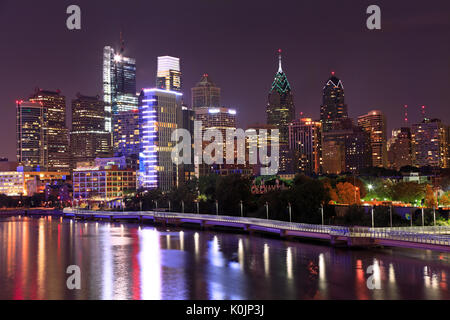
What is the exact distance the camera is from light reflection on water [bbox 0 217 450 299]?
53438mm

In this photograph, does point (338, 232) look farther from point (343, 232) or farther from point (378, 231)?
point (378, 231)

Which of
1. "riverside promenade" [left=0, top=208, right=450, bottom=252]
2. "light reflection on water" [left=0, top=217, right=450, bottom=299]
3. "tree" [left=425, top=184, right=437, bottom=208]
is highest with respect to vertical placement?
"tree" [left=425, top=184, right=437, bottom=208]

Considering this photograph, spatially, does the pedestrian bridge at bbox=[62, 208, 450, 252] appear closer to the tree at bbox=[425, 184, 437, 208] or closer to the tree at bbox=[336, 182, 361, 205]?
the tree at bbox=[336, 182, 361, 205]

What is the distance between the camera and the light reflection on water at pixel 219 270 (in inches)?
2104

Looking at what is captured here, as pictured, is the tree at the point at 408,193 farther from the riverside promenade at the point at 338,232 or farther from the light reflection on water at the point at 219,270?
the light reflection on water at the point at 219,270

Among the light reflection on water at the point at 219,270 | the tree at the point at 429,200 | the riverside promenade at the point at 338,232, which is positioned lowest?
the light reflection on water at the point at 219,270

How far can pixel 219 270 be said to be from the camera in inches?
2598

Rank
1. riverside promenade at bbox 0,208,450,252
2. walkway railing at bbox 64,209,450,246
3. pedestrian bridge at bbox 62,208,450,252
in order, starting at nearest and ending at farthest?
1. walkway railing at bbox 64,209,450,246
2. pedestrian bridge at bbox 62,208,450,252
3. riverside promenade at bbox 0,208,450,252

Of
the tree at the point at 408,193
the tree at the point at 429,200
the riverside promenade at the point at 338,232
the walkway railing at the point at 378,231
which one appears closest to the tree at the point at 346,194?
the tree at the point at 408,193

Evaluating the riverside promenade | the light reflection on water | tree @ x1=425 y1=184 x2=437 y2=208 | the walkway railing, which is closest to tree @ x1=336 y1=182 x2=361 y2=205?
tree @ x1=425 y1=184 x2=437 y2=208

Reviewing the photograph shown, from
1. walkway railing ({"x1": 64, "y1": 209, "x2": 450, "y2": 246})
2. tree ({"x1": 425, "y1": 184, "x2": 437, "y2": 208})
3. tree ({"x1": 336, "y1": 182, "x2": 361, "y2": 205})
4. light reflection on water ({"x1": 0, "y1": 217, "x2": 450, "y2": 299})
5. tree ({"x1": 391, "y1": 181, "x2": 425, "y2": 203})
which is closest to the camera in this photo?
light reflection on water ({"x1": 0, "y1": 217, "x2": 450, "y2": 299})

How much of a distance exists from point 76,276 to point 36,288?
5.89 metres
